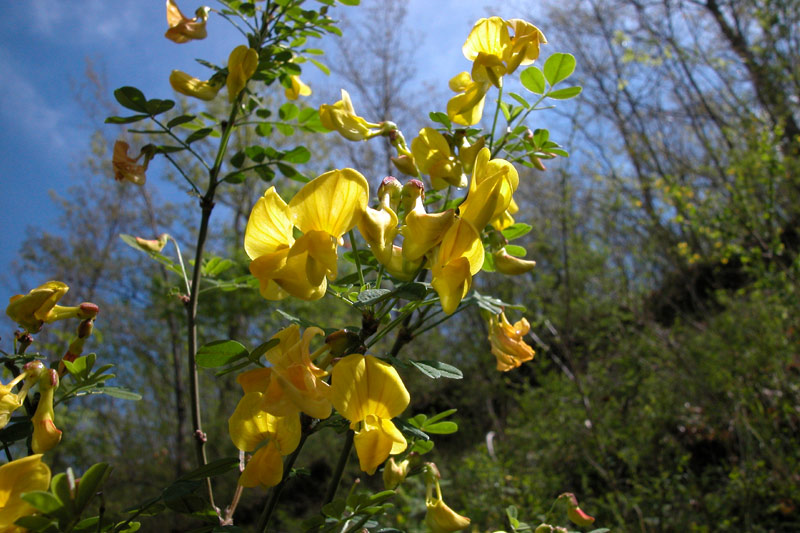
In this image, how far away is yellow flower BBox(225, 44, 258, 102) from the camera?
83 cm

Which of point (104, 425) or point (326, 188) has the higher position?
point (104, 425)

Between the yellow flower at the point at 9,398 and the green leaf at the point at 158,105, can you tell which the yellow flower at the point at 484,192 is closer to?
the yellow flower at the point at 9,398

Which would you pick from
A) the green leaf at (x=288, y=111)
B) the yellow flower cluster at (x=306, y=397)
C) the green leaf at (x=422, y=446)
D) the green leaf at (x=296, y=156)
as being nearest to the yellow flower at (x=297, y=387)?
the yellow flower cluster at (x=306, y=397)

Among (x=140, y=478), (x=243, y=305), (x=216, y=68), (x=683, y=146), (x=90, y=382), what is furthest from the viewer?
(x=683, y=146)

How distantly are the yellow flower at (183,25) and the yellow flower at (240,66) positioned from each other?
0.72 feet

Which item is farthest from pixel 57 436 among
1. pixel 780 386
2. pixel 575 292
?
pixel 575 292

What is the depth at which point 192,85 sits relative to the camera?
919 millimetres

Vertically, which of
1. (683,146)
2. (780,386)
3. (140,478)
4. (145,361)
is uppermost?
(683,146)

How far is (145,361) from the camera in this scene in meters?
6.46

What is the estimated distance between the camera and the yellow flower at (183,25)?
97 cm

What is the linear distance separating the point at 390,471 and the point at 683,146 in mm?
9146

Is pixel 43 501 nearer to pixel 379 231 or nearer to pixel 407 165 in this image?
pixel 379 231

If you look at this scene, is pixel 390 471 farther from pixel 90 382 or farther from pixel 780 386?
pixel 780 386

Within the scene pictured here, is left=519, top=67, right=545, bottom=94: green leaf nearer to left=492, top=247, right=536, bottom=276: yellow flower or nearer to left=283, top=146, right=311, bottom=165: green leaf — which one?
left=492, top=247, right=536, bottom=276: yellow flower
